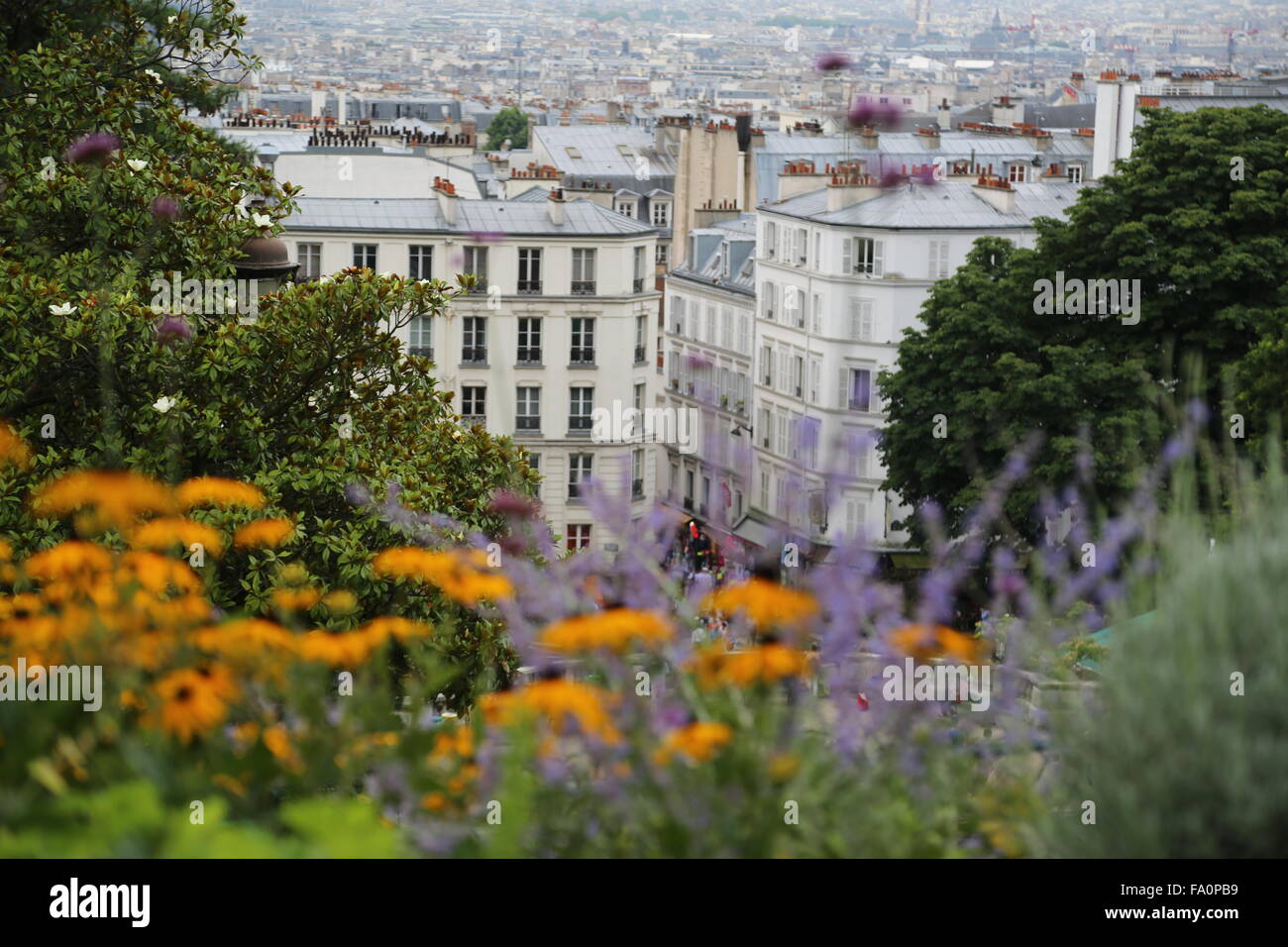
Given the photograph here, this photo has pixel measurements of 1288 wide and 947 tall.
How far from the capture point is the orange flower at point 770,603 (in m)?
5.41

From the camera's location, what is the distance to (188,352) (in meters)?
14.8

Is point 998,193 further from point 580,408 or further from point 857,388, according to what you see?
point 580,408

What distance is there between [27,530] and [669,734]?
9.01m

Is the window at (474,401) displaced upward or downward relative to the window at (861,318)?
downward

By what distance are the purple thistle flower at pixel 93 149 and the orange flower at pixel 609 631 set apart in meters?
10.5

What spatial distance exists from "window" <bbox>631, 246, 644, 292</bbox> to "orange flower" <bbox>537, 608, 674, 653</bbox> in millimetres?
52418

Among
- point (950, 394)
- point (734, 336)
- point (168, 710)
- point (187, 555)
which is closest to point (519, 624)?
point (168, 710)

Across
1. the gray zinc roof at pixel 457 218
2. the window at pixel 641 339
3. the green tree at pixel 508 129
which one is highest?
the gray zinc roof at pixel 457 218

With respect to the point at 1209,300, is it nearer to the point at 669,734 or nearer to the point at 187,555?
the point at 187,555

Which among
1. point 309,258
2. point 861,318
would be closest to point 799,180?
point 861,318
